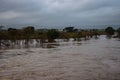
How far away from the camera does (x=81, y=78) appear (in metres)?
17.1

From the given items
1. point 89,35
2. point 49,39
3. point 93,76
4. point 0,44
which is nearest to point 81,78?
point 93,76

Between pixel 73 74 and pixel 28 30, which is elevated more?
pixel 28 30

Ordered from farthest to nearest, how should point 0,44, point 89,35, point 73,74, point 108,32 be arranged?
1. point 108,32
2. point 89,35
3. point 0,44
4. point 73,74

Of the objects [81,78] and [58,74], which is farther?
[58,74]

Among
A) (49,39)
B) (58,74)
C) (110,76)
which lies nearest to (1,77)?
(58,74)

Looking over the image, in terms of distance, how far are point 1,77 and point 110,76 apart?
7.74 metres

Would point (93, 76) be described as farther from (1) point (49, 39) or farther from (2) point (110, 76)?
(1) point (49, 39)

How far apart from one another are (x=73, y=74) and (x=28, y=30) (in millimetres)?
59321

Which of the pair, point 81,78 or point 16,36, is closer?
point 81,78

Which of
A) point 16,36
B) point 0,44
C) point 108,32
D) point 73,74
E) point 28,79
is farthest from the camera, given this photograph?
point 108,32

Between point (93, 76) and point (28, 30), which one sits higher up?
point (28, 30)

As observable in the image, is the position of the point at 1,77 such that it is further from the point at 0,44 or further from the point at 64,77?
the point at 0,44

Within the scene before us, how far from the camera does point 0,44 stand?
56.7 metres

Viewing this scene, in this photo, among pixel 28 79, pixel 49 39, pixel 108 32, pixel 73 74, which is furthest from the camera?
pixel 108 32
